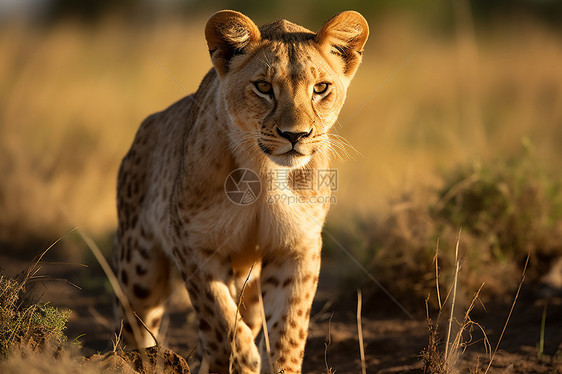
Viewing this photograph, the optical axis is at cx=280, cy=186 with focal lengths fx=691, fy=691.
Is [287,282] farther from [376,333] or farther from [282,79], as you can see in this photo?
[376,333]

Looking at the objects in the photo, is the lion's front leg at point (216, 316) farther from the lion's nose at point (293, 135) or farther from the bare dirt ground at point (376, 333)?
the lion's nose at point (293, 135)

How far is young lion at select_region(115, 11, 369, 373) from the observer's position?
408 centimetres

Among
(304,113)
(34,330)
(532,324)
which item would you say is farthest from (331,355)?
(34,330)

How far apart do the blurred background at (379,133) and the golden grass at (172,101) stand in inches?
1.1

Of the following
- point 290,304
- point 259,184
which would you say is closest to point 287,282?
point 290,304

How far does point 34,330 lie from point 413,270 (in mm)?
3396

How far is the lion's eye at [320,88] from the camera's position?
4145 mm

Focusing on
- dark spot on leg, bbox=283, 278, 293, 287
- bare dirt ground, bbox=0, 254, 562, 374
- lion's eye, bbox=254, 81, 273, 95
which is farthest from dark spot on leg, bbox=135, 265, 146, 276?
lion's eye, bbox=254, 81, 273, 95

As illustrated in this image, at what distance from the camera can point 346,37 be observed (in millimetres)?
4441

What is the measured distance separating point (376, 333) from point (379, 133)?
28.6 feet

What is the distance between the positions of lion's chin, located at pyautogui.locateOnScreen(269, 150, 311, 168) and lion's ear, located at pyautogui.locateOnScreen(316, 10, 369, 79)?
802mm

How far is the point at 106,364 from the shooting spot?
329 cm

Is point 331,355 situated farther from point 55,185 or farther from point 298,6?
point 298,6

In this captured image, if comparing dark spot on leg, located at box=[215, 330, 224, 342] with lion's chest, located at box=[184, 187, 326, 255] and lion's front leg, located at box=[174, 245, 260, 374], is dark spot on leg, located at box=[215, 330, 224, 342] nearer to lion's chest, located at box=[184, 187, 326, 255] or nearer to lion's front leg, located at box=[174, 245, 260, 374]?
lion's front leg, located at box=[174, 245, 260, 374]
